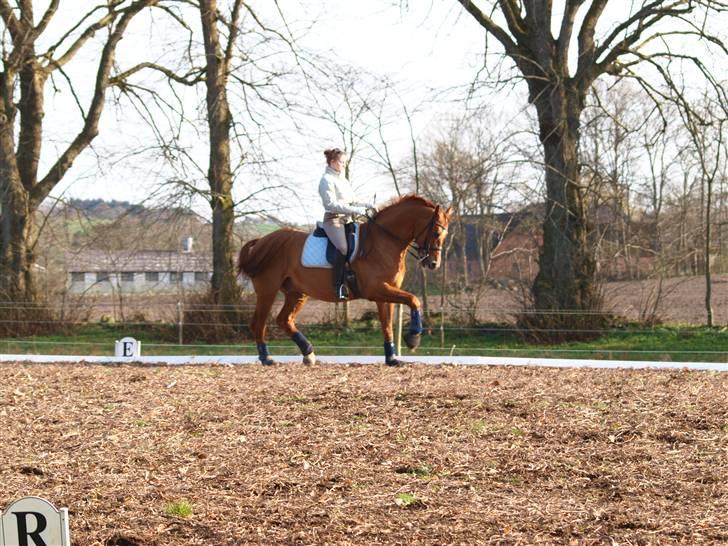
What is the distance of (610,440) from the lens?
25.3 ft

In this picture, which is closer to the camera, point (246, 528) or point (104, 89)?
point (246, 528)

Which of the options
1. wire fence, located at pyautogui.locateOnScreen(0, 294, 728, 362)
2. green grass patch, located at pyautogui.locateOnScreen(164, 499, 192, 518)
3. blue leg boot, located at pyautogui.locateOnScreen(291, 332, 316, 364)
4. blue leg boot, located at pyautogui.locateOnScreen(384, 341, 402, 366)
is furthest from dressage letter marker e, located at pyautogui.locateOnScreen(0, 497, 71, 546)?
wire fence, located at pyautogui.locateOnScreen(0, 294, 728, 362)

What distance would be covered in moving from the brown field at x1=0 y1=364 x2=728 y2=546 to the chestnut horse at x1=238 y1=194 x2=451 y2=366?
1.33 meters

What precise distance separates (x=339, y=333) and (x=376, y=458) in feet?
41.0

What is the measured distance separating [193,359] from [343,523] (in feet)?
29.1

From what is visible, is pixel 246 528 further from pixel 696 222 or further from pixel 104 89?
pixel 696 222

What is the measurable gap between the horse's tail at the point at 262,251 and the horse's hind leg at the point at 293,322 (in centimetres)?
54

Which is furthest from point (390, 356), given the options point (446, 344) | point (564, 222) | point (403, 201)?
point (564, 222)

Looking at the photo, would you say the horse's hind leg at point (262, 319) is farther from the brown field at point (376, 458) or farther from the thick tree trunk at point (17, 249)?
the thick tree trunk at point (17, 249)

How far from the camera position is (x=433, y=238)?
39.2 feet

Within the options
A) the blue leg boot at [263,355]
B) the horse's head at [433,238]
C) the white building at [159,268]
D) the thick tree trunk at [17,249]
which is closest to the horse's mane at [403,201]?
the horse's head at [433,238]

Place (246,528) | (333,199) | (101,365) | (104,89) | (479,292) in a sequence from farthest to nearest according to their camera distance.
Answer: (104,89)
(479,292)
(101,365)
(333,199)
(246,528)

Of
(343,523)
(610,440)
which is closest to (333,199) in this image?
(610,440)

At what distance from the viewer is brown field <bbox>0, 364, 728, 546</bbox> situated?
5.58 m
